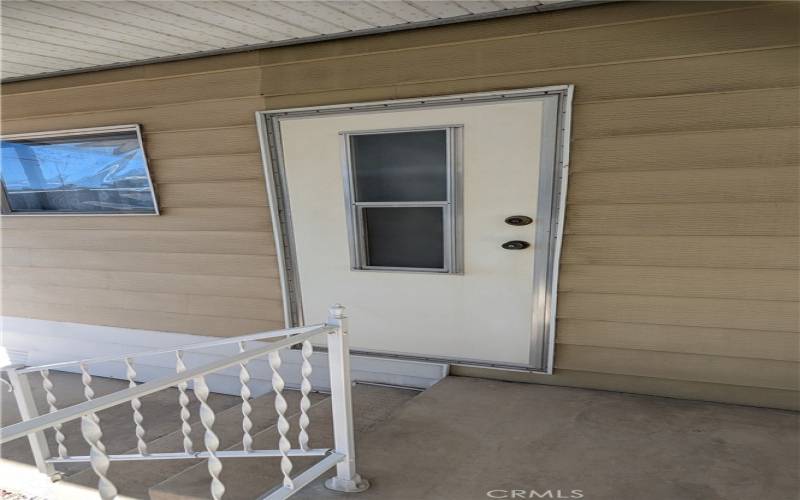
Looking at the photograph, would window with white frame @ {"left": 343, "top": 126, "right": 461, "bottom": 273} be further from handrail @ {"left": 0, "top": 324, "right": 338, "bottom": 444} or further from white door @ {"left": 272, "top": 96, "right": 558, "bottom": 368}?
handrail @ {"left": 0, "top": 324, "right": 338, "bottom": 444}

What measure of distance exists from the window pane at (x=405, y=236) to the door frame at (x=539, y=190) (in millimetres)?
524

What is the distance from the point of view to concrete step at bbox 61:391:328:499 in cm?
232

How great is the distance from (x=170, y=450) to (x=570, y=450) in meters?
2.01

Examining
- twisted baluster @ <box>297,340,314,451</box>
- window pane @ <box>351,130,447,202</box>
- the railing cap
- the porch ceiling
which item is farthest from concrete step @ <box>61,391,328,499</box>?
the porch ceiling

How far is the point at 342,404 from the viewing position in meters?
1.85

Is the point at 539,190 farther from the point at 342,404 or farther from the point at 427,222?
the point at 342,404

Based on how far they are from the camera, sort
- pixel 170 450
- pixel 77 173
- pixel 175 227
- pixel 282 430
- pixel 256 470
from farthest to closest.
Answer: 1. pixel 77 173
2. pixel 175 227
3. pixel 170 450
4. pixel 256 470
5. pixel 282 430

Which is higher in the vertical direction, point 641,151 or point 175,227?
point 641,151

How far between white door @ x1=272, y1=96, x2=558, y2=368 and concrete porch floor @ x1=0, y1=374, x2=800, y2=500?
40cm

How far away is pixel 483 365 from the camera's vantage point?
2.80m

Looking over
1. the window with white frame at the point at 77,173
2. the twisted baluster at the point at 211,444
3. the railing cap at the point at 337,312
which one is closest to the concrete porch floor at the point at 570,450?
the twisted baluster at the point at 211,444

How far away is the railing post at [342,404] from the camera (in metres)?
1.81

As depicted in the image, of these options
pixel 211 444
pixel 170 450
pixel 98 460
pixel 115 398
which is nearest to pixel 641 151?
pixel 211 444

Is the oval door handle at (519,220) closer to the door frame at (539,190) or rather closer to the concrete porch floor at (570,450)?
the door frame at (539,190)
